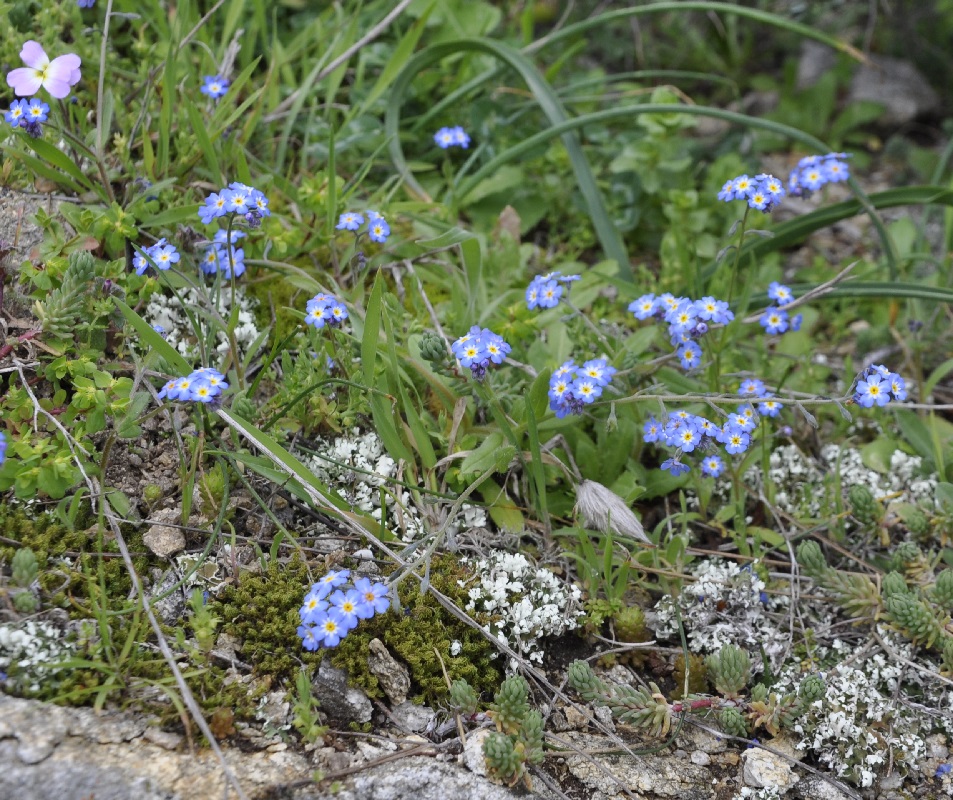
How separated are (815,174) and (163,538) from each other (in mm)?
2835

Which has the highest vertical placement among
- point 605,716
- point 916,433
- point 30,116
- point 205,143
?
point 30,116

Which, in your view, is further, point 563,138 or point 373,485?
point 563,138

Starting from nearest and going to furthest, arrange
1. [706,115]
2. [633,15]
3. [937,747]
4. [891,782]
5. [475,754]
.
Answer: [475,754], [891,782], [937,747], [706,115], [633,15]

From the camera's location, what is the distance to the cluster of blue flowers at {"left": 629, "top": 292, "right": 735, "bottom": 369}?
3.17 m

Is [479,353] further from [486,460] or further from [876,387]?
[876,387]

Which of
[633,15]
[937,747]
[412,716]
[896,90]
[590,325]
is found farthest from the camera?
[896,90]

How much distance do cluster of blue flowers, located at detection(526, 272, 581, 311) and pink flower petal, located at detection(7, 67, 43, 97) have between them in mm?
1872

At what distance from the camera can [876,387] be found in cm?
288

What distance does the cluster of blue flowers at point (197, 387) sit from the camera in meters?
2.71

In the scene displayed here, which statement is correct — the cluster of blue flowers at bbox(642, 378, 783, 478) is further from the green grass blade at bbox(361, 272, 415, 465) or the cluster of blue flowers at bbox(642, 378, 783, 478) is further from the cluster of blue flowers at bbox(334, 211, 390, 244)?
the cluster of blue flowers at bbox(334, 211, 390, 244)

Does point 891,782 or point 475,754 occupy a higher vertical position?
point 475,754

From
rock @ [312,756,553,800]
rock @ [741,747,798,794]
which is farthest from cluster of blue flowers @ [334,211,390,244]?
rock @ [741,747,798,794]

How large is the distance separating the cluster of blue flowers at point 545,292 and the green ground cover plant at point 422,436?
1 cm

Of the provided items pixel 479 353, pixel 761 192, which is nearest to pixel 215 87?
pixel 479 353
